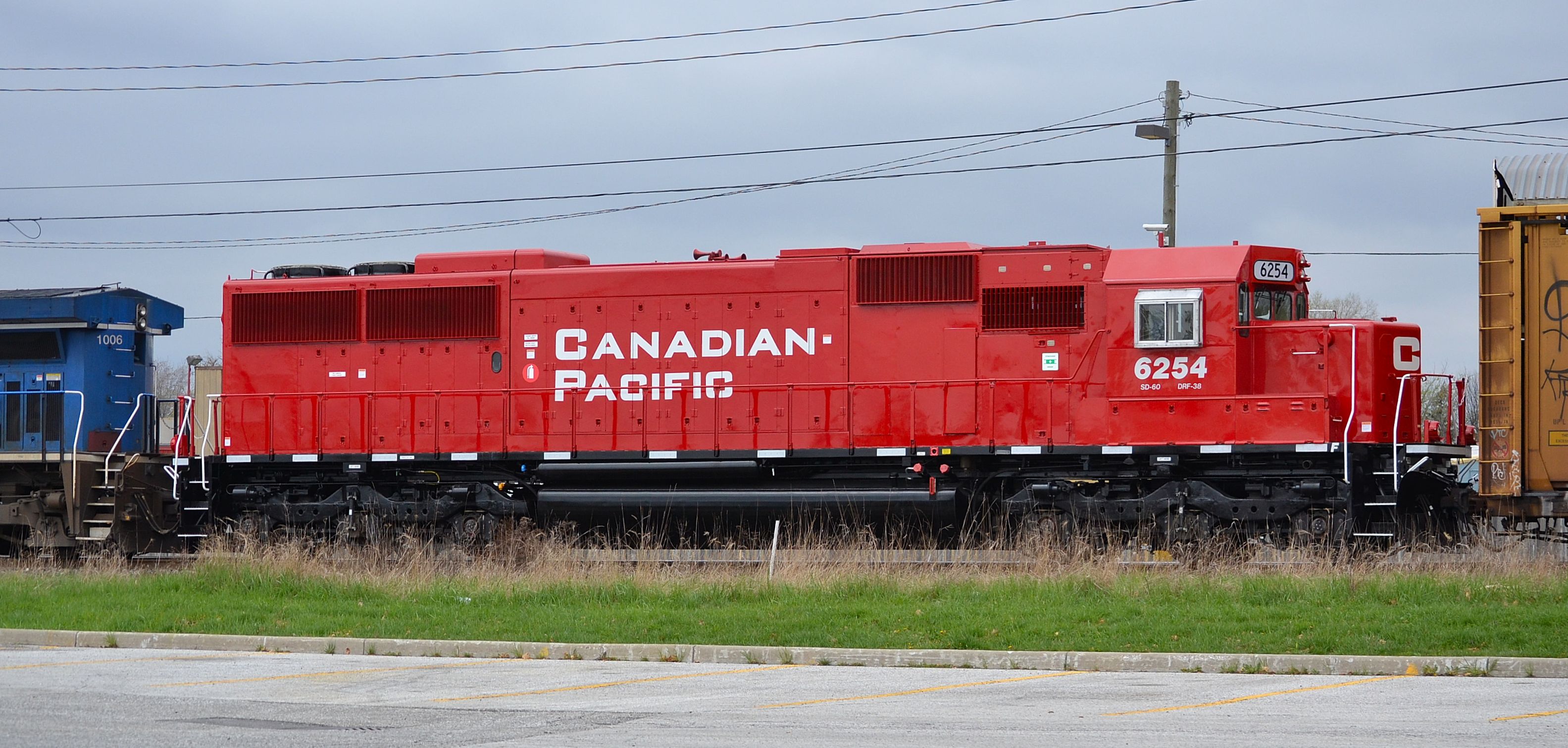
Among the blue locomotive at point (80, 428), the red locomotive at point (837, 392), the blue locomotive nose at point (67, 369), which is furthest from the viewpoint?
the blue locomotive nose at point (67, 369)

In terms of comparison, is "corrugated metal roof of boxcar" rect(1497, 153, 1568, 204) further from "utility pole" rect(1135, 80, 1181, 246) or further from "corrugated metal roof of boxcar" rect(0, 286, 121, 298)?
"corrugated metal roof of boxcar" rect(0, 286, 121, 298)

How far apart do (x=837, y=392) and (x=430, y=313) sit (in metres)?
5.67

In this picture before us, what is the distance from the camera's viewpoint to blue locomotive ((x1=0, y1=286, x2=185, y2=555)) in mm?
20453

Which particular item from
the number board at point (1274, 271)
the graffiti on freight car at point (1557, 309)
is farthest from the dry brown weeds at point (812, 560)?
the number board at point (1274, 271)

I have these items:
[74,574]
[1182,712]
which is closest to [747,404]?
[74,574]

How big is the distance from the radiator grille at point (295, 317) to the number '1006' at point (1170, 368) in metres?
10.4

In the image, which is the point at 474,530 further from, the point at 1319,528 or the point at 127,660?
the point at 1319,528

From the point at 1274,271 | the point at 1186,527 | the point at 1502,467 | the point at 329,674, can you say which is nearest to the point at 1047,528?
the point at 1186,527

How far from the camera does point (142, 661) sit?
447 inches

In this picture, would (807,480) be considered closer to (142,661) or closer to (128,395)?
(142,661)

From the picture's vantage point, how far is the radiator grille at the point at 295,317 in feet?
67.4

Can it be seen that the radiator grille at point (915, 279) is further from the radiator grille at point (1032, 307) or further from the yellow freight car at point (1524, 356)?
the yellow freight car at point (1524, 356)

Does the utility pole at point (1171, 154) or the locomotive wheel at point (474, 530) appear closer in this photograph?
the locomotive wheel at point (474, 530)

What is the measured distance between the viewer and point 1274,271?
17750mm
